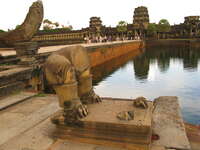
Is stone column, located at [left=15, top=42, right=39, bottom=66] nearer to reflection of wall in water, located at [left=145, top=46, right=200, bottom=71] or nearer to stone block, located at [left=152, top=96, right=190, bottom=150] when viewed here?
stone block, located at [left=152, top=96, right=190, bottom=150]

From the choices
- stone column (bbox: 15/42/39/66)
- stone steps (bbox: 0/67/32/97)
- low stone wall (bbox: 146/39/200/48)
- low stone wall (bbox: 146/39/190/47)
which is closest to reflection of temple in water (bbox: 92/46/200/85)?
stone column (bbox: 15/42/39/66)

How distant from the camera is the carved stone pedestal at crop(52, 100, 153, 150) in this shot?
99.3 inches

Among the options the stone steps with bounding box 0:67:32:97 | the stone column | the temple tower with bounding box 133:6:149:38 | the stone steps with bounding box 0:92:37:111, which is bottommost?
the stone steps with bounding box 0:92:37:111

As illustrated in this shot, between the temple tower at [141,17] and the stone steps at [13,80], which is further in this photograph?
the temple tower at [141,17]

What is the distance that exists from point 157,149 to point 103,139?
712 millimetres

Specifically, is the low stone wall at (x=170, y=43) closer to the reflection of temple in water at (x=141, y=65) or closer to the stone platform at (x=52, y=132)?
the reflection of temple in water at (x=141, y=65)

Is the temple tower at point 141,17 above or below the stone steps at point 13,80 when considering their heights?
above

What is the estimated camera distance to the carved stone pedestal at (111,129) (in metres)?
2.52

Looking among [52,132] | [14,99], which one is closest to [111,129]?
[52,132]

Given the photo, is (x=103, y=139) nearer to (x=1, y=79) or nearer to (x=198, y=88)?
(x=1, y=79)

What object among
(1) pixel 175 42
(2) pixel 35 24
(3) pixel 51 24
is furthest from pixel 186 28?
(2) pixel 35 24

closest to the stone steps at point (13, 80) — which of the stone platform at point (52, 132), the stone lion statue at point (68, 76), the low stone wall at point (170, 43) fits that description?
A: the stone platform at point (52, 132)

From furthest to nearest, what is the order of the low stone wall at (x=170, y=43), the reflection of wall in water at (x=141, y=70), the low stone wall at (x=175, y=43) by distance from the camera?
the low stone wall at (x=170, y=43) < the low stone wall at (x=175, y=43) < the reflection of wall in water at (x=141, y=70)

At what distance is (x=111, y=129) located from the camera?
261 cm
